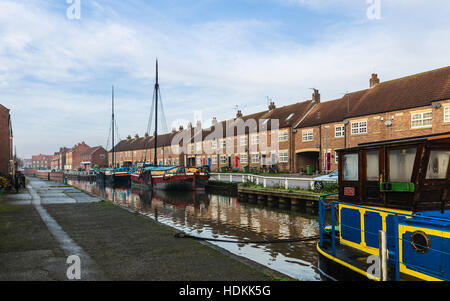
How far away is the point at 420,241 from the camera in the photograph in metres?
5.62

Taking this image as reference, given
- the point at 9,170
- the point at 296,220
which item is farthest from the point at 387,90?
the point at 9,170

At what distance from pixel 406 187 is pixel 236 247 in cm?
699

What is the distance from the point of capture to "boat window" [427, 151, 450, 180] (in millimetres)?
5898

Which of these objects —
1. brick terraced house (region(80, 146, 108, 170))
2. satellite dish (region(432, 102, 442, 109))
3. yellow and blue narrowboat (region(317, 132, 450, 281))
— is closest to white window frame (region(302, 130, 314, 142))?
satellite dish (region(432, 102, 442, 109))

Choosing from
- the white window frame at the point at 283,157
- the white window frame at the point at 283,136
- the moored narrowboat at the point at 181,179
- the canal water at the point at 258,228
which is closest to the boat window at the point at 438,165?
the canal water at the point at 258,228

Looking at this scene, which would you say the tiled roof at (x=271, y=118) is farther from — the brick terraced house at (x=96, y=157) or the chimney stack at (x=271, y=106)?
the brick terraced house at (x=96, y=157)

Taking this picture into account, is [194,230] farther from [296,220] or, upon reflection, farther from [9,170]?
[9,170]

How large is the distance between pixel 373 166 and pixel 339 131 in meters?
31.3

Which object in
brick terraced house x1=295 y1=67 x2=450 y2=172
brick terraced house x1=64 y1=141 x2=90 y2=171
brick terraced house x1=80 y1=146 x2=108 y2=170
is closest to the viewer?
brick terraced house x1=295 y1=67 x2=450 y2=172

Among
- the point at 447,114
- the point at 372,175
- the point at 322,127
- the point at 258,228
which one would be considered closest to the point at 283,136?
the point at 322,127

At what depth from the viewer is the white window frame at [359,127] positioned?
111ft

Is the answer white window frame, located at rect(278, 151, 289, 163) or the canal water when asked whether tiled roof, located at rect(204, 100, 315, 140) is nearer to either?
white window frame, located at rect(278, 151, 289, 163)

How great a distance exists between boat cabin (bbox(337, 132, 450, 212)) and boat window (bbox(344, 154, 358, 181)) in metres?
0.18

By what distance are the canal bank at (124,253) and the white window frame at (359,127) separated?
27.3m
